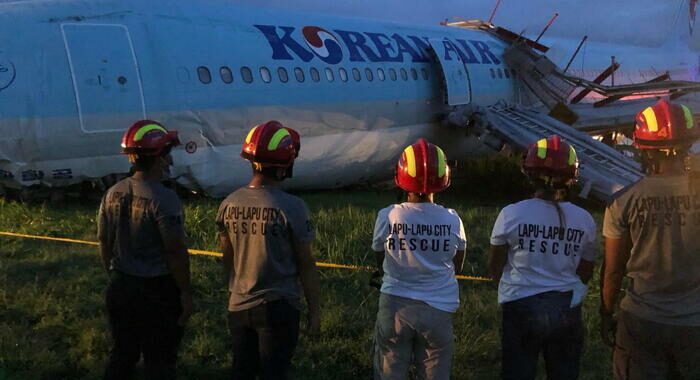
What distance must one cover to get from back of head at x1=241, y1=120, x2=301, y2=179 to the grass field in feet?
6.61

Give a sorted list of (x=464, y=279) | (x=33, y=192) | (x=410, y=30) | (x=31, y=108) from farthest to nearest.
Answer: (x=410, y=30) < (x=33, y=192) < (x=31, y=108) < (x=464, y=279)

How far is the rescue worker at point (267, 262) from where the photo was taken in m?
3.77

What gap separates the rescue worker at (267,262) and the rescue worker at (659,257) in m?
1.71

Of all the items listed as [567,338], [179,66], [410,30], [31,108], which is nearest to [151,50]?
[179,66]

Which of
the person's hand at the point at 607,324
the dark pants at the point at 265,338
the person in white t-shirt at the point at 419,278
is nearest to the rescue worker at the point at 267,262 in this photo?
the dark pants at the point at 265,338

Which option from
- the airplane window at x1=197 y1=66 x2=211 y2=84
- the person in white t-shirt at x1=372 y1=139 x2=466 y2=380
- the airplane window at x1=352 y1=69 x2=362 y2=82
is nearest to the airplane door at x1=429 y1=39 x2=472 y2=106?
the airplane window at x1=352 y1=69 x2=362 y2=82

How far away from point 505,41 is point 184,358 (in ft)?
57.6

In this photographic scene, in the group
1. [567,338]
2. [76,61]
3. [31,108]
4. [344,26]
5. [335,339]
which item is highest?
[344,26]

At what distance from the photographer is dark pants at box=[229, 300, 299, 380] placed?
3764 mm

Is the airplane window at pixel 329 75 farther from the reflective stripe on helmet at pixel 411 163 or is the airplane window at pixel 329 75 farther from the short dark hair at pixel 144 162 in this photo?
the reflective stripe on helmet at pixel 411 163

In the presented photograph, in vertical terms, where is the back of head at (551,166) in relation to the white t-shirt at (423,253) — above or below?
above

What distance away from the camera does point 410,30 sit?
676 inches

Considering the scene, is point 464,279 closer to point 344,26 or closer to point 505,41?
point 344,26

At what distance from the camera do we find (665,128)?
3725mm
